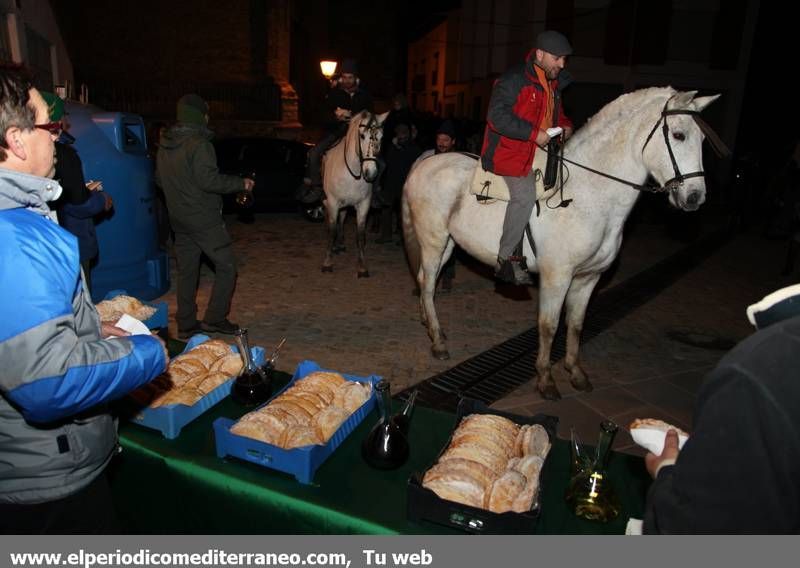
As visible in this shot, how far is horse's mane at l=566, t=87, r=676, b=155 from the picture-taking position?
161 inches

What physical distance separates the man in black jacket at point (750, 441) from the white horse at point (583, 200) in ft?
10.6

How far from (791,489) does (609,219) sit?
12.0 feet

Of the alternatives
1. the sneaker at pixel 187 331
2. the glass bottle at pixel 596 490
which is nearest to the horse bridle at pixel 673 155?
the glass bottle at pixel 596 490

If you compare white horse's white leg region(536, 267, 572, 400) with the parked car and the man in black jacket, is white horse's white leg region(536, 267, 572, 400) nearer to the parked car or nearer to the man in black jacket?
the man in black jacket

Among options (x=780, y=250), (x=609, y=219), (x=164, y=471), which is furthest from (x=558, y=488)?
(x=780, y=250)

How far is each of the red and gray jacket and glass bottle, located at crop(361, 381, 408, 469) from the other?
2.87 metres

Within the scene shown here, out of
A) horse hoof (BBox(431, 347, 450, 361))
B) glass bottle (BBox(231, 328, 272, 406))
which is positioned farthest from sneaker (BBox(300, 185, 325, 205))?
glass bottle (BBox(231, 328, 272, 406))

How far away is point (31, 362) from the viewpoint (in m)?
1.46

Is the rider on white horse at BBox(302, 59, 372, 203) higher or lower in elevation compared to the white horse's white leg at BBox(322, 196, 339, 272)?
higher

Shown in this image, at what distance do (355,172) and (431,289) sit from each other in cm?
312

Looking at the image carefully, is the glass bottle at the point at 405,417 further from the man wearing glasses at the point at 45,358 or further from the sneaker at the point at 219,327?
the sneaker at the point at 219,327

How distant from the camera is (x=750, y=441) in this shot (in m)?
1.03

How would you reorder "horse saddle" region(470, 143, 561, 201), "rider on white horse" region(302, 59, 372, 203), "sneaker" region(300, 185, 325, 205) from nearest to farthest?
"horse saddle" region(470, 143, 561, 201) → "rider on white horse" region(302, 59, 372, 203) → "sneaker" region(300, 185, 325, 205)

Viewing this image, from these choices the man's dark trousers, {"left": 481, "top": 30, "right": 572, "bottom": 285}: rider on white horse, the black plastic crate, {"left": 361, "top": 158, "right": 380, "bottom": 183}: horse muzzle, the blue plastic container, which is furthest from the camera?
{"left": 361, "top": 158, "right": 380, "bottom": 183}: horse muzzle
